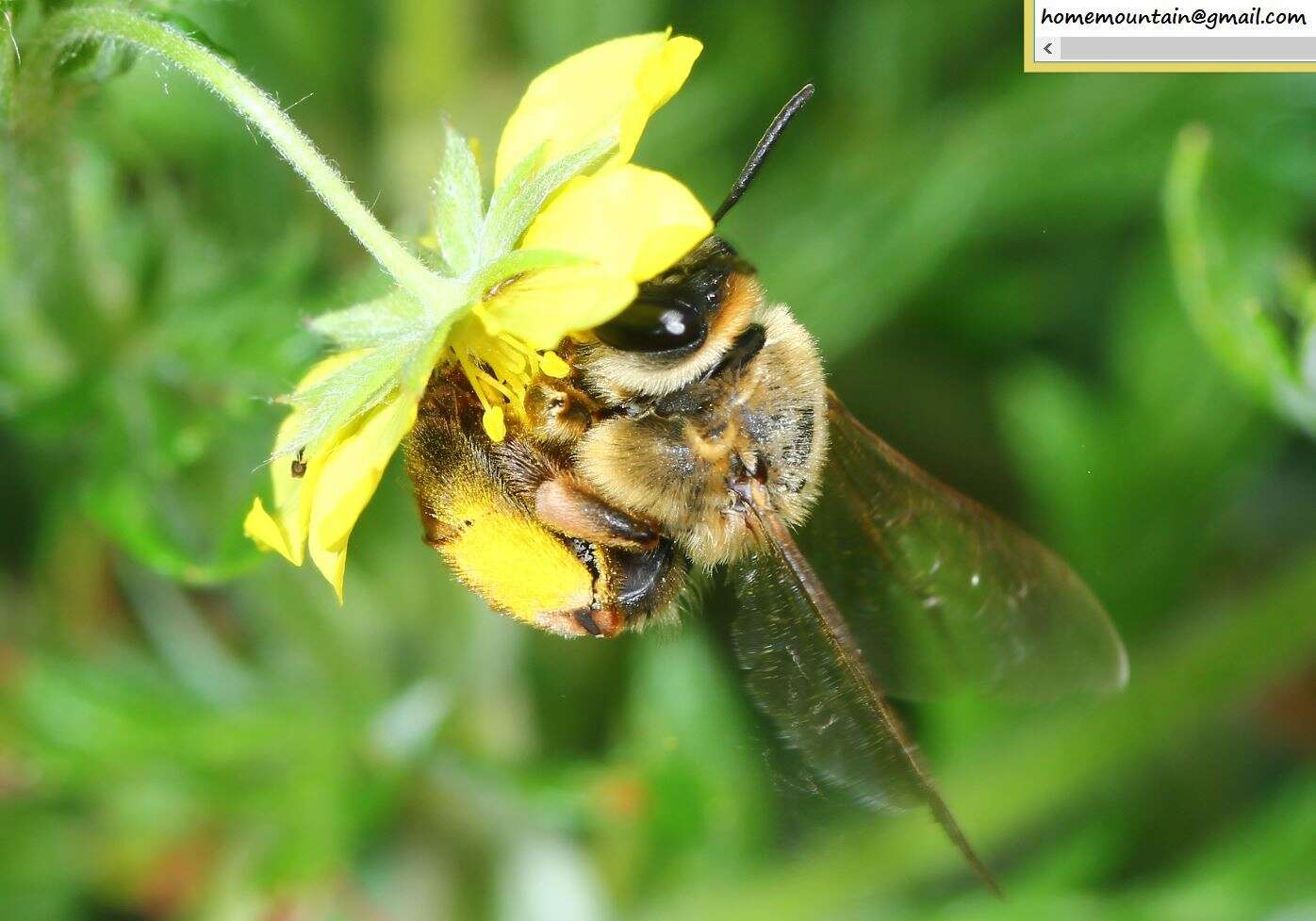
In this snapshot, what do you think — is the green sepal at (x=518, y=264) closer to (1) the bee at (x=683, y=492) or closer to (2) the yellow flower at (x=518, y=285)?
(2) the yellow flower at (x=518, y=285)

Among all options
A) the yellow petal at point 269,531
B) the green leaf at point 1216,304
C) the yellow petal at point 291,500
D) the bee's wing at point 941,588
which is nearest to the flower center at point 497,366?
the yellow petal at point 291,500

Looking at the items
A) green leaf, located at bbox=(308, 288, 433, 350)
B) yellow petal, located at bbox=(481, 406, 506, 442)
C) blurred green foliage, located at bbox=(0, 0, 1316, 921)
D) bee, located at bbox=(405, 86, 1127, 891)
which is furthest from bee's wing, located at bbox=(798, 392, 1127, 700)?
green leaf, located at bbox=(308, 288, 433, 350)

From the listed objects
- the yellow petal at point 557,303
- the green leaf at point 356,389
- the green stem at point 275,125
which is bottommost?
the yellow petal at point 557,303

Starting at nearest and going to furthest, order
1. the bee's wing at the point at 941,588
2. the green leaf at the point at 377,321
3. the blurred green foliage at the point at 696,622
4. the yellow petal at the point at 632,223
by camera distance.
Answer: the yellow petal at the point at 632,223, the green leaf at the point at 377,321, the bee's wing at the point at 941,588, the blurred green foliage at the point at 696,622

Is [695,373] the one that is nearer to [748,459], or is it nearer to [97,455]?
[748,459]

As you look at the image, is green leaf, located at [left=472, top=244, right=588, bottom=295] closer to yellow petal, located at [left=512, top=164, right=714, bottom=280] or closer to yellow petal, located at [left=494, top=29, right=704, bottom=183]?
yellow petal, located at [left=512, top=164, right=714, bottom=280]

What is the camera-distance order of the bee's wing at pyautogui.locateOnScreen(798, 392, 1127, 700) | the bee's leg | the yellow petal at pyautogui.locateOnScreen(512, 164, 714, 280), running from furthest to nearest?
the bee's wing at pyautogui.locateOnScreen(798, 392, 1127, 700), the bee's leg, the yellow petal at pyautogui.locateOnScreen(512, 164, 714, 280)

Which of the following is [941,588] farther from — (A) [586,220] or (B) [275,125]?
(B) [275,125]
